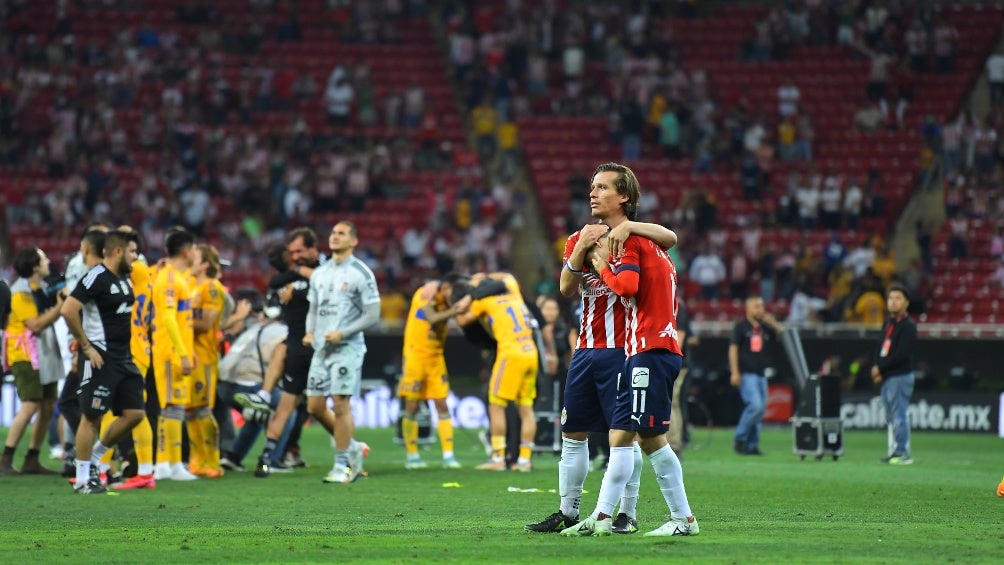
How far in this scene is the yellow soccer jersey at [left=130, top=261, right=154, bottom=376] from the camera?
13562mm

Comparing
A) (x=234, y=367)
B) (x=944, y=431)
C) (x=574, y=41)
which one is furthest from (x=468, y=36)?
(x=234, y=367)

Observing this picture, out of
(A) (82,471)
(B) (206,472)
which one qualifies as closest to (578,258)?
(A) (82,471)

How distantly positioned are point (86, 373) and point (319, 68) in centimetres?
2624

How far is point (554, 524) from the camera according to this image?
9.59 metres

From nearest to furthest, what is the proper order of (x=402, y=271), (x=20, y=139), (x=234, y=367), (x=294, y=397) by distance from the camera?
(x=294, y=397) < (x=234, y=367) < (x=402, y=271) < (x=20, y=139)

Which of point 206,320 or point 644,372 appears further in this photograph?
point 206,320

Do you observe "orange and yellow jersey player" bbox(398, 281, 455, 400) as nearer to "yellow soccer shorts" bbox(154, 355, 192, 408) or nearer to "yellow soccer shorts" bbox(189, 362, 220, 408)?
"yellow soccer shorts" bbox(189, 362, 220, 408)

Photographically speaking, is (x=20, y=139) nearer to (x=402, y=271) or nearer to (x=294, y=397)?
(x=402, y=271)

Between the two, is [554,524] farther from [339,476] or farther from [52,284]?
[52,284]

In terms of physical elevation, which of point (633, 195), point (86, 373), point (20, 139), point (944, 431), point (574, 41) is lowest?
point (944, 431)

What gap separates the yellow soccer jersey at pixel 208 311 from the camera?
602 inches

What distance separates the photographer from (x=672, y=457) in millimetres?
9188

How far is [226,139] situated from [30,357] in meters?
20.3

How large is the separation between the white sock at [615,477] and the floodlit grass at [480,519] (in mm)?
234
